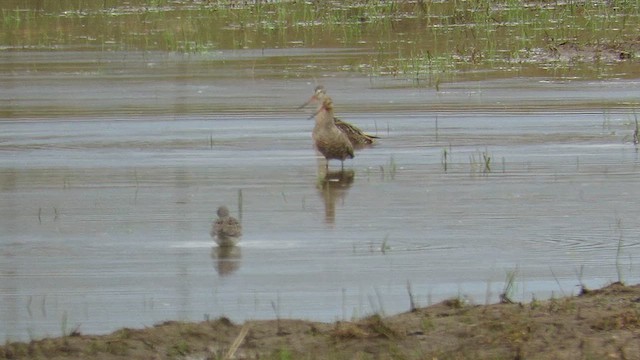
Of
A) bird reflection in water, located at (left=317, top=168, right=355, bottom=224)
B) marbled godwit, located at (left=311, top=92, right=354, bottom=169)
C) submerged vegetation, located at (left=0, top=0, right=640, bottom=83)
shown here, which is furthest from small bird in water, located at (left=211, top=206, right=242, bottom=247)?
submerged vegetation, located at (left=0, top=0, right=640, bottom=83)

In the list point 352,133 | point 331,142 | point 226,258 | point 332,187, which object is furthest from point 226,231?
point 352,133

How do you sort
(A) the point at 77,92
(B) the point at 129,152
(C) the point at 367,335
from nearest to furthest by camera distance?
(C) the point at 367,335
(B) the point at 129,152
(A) the point at 77,92

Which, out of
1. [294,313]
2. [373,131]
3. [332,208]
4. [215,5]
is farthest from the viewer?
[215,5]

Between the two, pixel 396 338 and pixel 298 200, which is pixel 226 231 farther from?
pixel 396 338

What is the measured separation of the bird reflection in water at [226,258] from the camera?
8.19m

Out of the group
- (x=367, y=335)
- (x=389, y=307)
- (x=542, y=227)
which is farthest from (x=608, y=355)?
(x=542, y=227)

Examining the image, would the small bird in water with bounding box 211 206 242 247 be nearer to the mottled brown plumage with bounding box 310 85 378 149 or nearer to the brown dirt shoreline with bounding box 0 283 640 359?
the brown dirt shoreline with bounding box 0 283 640 359

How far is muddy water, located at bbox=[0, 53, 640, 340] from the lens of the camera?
7.61m

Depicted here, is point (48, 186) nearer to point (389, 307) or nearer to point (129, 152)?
point (129, 152)

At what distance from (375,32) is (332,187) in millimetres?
12801

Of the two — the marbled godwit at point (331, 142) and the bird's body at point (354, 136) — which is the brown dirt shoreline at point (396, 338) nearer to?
the marbled godwit at point (331, 142)

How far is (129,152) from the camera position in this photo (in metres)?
12.8

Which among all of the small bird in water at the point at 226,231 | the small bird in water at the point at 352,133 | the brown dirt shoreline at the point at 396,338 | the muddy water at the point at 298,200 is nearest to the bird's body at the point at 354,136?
the small bird in water at the point at 352,133

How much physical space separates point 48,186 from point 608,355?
20.2ft
